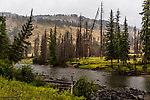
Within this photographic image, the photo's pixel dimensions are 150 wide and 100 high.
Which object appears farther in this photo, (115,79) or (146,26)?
(146,26)

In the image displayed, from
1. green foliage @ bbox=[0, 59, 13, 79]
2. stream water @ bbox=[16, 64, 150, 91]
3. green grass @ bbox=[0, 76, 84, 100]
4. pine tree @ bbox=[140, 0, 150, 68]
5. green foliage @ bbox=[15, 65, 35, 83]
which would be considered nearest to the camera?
green grass @ bbox=[0, 76, 84, 100]

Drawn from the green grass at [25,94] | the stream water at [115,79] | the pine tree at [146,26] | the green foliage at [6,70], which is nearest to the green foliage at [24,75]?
the green foliage at [6,70]

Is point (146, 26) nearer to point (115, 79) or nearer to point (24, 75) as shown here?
point (115, 79)

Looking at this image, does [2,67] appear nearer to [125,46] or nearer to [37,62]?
[125,46]

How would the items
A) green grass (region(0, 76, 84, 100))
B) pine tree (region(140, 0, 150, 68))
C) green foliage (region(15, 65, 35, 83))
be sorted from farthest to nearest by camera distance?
pine tree (region(140, 0, 150, 68)) < green foliage (region(15, 65, 35, 83)) < green grass (region(0, 76, 84, 100))

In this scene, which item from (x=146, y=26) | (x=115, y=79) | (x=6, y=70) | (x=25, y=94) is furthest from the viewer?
(x=146, y=26)

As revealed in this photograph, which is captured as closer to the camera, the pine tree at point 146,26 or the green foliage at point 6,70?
the green foliage at point 6,70

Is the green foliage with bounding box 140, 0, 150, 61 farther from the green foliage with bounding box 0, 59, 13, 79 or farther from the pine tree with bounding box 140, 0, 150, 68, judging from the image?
Answer: the green foliage with bounding box 0, 59, 13, 79

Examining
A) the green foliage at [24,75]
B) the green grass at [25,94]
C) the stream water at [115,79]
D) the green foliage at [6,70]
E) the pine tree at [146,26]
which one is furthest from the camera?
the pine tree at [146,26]

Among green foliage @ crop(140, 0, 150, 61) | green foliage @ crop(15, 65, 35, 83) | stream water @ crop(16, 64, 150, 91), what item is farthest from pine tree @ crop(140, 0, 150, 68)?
green foliage @ crop(15, 65, 35, 83)

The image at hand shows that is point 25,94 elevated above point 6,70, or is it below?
below

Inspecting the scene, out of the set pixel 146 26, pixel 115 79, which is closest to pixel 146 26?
pixel 146 26

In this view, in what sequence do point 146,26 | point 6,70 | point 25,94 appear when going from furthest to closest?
point 146,26, point 6,70, point 25,94

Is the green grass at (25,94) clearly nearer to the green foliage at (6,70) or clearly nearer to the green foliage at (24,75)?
the green foliage at (24,75)
